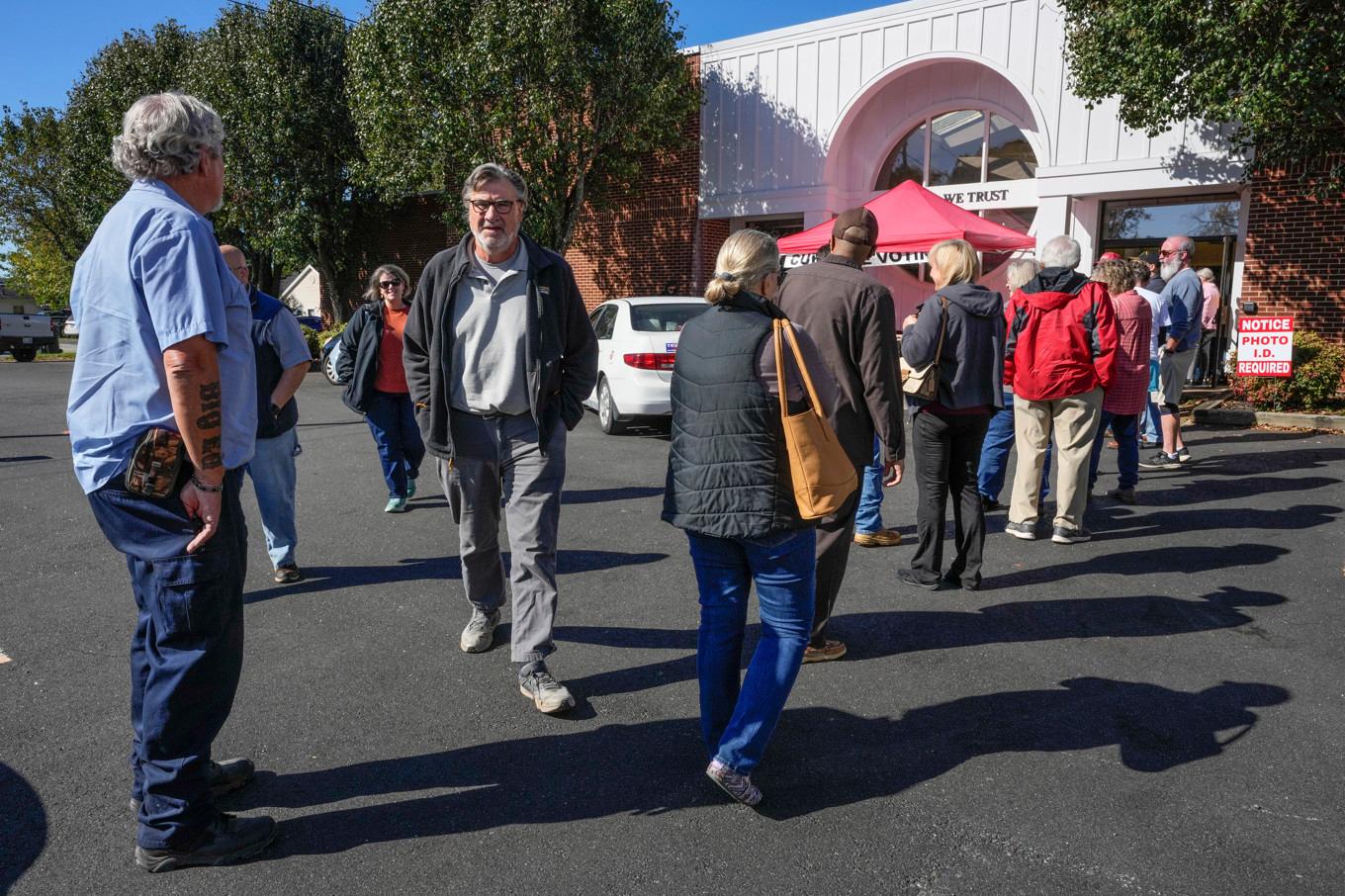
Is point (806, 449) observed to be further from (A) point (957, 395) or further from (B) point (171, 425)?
(A) point (957, 395)

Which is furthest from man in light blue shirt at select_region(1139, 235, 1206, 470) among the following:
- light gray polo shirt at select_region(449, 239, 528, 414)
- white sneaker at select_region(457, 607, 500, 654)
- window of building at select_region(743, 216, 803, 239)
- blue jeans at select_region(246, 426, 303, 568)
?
window of building at select_region(743, 216, 803, 239)

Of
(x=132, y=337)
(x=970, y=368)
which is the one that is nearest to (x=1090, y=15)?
(x=970, y=368)

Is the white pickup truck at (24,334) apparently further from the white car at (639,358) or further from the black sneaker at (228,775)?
the black sneaker at (228,775)

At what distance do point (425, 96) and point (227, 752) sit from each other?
51.2 feet

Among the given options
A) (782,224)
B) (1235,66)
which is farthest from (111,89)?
(1235,66)

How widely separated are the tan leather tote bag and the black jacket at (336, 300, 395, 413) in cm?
463

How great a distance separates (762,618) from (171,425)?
178 centimetres

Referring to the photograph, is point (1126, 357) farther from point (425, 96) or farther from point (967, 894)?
point (425, 96)

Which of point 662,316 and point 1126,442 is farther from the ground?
point 662,316

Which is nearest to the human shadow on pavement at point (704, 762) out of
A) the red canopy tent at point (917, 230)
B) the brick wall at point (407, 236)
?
the red canopy tent at point (917, 230)

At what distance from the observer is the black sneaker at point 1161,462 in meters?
8.61

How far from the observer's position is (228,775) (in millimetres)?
3010

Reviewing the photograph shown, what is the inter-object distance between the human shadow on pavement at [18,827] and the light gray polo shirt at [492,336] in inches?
76.4

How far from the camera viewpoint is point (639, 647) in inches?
171
